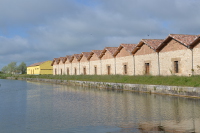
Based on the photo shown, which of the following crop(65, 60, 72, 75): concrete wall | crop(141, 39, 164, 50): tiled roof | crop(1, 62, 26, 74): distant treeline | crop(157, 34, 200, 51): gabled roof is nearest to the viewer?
crop(157, 34, 200, 51): gabled roof

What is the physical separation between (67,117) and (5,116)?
2.73 metres

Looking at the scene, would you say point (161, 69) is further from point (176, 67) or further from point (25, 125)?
point (25, 125)

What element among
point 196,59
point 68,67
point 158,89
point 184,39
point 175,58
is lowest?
point 158,89

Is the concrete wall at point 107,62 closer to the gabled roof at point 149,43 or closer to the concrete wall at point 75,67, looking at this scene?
the gabled roof at point 149,43

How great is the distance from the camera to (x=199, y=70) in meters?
20.4

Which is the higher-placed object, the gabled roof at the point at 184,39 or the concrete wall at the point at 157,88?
the gabled roof at the point at 184,39

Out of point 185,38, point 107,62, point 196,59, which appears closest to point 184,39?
point 185,38

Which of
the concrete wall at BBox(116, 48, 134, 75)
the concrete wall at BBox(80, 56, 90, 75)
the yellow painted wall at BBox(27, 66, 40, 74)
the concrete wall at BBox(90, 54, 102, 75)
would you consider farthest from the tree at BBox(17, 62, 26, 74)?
the concrete wall at BBox(116, 48, 134, 75)

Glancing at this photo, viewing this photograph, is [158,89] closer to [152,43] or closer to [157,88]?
[157,88]

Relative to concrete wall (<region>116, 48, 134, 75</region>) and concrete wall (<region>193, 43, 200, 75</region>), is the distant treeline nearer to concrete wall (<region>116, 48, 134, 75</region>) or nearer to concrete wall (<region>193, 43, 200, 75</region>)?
concrete wall (<region>116, 48, 134, 75</region>)

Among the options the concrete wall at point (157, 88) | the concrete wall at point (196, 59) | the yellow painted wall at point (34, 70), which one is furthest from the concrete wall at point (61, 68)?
the concrete wall at point (196, 59)

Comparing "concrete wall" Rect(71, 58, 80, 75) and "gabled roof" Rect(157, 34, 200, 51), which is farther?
"concrete wall" Rect(71, 58, 80, 75)

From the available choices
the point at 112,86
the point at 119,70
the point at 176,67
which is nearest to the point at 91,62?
the point at 119,70

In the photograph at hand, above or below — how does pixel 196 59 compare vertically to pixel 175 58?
below
